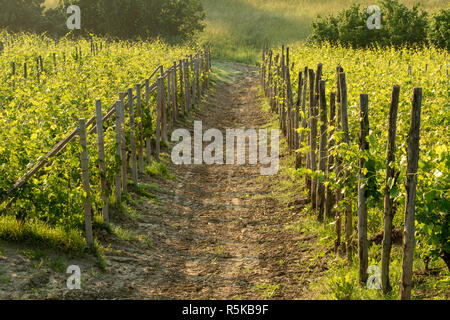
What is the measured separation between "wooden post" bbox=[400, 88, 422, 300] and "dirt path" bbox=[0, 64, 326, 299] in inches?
61.6

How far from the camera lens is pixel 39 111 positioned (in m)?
8.01

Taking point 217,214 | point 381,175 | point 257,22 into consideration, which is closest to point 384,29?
point 257,22

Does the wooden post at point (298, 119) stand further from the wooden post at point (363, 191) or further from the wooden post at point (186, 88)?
the wooden post at point (186, 88)

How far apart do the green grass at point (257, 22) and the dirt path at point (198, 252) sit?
98.4ft

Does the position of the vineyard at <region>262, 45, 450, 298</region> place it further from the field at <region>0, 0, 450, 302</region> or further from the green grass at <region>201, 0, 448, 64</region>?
the green grass at <region>201, 0, 448, 64</region>

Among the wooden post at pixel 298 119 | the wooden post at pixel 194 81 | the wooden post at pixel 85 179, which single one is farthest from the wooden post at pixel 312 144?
the wooden post at pixel 194 81

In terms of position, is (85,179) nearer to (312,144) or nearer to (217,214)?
(217,214)

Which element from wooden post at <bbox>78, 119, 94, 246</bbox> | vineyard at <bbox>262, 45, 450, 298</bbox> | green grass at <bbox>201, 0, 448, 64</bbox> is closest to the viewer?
vineyard at <bbox>262, 45, 450, 298</bbox>

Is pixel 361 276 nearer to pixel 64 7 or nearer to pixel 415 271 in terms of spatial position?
pixel 415 271

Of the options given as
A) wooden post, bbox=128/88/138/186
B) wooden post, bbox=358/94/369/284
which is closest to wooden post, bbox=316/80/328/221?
wooden post, bbox=358/94/369/284

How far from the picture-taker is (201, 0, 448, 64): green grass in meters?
42.8

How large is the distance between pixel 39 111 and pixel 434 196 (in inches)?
221

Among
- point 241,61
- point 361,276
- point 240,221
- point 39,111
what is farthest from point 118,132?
point 241,61

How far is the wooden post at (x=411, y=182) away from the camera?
16.1ft
